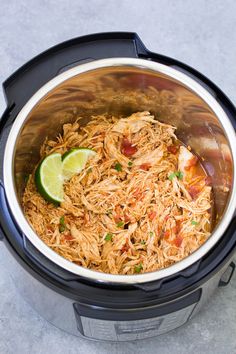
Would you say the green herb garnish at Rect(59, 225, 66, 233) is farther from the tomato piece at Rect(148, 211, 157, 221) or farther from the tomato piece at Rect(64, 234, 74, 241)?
the tomato piece at Rect(148, 211, 157, 221)

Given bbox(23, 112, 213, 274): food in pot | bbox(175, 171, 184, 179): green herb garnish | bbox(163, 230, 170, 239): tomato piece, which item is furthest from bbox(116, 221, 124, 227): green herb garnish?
bbox(175, 171, 184, 179): green herb garnish

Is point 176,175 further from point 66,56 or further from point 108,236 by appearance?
point 66,56

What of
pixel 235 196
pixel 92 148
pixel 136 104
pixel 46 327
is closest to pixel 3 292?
pixel 46 327

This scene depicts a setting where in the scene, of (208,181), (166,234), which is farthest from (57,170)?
(208,181)

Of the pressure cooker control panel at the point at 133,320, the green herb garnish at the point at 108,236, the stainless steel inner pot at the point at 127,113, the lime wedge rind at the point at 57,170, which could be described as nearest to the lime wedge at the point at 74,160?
the lime wedge rind at the point at 57,170

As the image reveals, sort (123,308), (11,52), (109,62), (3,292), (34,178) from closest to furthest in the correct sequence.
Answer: (123,308), (109,62), (34,178), (3,292), (11,52)

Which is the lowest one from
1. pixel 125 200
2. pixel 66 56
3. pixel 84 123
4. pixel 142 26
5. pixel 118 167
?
pixel 125 200

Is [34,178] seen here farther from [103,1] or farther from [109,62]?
[103,1]

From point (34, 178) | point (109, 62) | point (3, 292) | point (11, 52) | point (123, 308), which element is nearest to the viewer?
point (123, 308)
